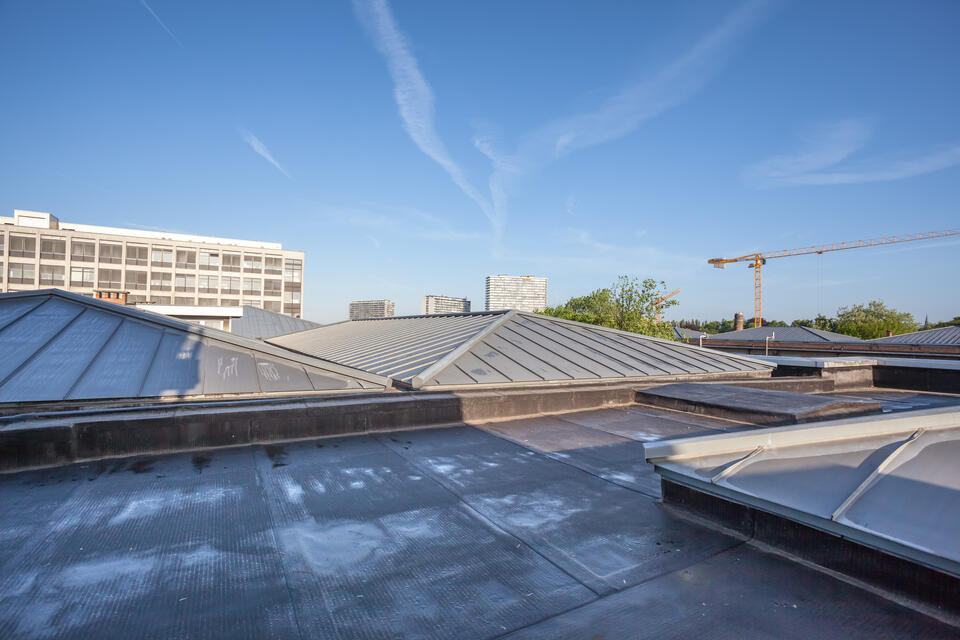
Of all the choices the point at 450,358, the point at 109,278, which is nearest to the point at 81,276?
the point at 109,278

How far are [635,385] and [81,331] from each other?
45.1ft

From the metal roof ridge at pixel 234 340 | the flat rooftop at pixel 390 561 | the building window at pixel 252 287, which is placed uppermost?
the building window at pixel 252 287

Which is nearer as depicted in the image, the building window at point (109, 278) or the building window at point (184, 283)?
the building window at point (109, 278)

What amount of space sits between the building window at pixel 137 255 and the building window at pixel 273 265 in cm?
1897

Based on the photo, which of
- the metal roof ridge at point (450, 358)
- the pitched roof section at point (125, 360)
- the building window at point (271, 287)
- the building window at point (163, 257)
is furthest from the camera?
the building window at point (271, 287)

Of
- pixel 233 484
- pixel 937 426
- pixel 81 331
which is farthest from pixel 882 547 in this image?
pixel 81 331

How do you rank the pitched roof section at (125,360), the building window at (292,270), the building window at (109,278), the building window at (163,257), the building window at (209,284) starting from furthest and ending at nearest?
the building window at (292,270) → the building window at (209,284) → the building window at (163,257) → the building window at (109,278) → the pitched roof section at (125,360)

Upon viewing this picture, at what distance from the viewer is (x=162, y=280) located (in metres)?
79.2

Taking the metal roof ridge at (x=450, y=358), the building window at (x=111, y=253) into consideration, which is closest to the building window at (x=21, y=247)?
the building window at (x=111, y=253)

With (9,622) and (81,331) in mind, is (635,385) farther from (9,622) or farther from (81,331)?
(81,331)

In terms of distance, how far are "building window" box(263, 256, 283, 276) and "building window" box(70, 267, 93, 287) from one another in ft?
88.0

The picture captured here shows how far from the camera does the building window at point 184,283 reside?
79.9 m

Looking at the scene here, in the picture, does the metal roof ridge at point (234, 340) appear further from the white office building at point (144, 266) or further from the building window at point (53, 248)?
the building window at point (53, 248)

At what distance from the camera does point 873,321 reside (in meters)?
88.2
